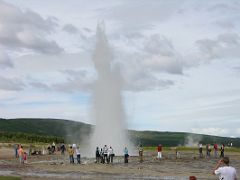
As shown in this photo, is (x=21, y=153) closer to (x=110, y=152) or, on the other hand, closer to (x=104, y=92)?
(x=110, y=152)

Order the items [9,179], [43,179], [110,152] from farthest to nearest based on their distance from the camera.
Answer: [110,152]
[43,179]
[9,179]

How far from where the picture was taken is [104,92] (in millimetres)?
71625

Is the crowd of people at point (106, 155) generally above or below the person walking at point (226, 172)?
above

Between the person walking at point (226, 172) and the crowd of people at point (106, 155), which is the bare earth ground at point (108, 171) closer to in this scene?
the crowd of people at point (106, 155)

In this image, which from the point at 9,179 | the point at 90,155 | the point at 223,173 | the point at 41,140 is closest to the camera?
the point at 223,173

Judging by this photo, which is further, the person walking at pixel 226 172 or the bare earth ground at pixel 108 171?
the bare earth ground at pixel 108 171

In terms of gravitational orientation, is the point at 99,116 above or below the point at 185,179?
above

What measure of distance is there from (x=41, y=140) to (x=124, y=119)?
2899 inches

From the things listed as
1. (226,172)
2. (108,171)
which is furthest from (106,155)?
(226,172)

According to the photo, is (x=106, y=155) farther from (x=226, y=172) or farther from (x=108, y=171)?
(x=226, y=172)

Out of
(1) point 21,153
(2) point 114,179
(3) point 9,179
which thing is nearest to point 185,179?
(2) point 114,179

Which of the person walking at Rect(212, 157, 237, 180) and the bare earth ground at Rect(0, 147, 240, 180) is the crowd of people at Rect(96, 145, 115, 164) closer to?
the bare earth ground at Rect(0, 147, 240, 180)

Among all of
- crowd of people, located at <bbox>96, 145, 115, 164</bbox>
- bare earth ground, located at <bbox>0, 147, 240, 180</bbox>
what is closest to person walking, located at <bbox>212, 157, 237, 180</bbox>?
bare earth ground, located at <bbox>0, 147, 240, 180</bbox>

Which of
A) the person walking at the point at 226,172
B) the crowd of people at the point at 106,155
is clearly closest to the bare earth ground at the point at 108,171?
the crowd of people at the point at 106,155
